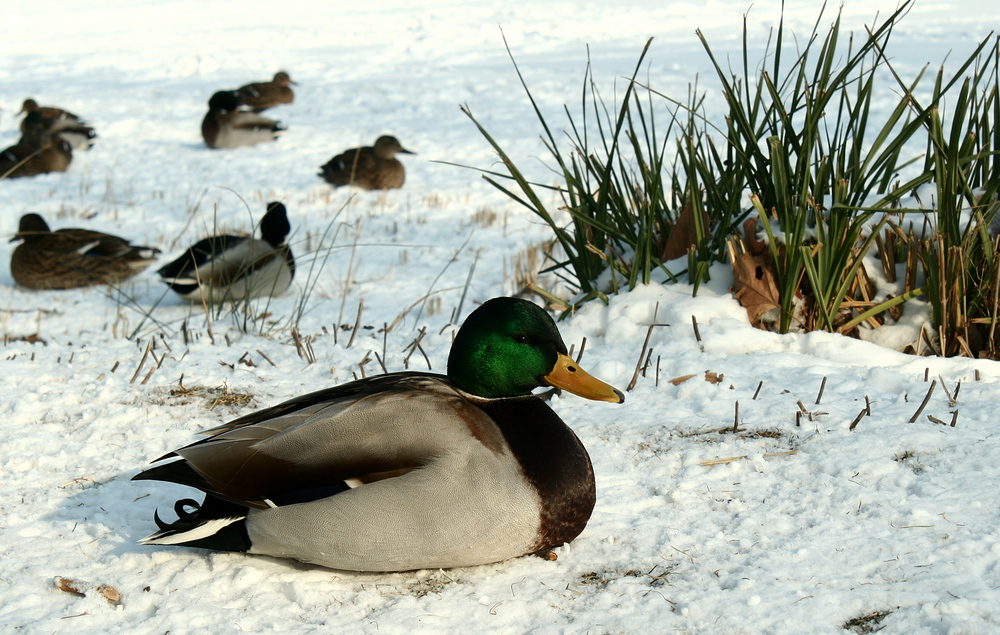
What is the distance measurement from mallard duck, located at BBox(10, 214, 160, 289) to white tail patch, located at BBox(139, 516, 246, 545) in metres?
5.44

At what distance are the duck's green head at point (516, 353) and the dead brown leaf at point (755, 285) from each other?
71.7 inches

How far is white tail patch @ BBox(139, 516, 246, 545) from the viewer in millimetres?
2379

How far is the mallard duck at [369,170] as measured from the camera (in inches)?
419

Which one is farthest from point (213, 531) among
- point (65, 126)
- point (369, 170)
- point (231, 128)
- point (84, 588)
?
point (65, 126)

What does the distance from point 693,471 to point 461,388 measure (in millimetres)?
860

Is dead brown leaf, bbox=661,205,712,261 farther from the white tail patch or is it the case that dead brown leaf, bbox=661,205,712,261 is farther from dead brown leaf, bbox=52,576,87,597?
dead brown leaf, bbox=52,576,87,597

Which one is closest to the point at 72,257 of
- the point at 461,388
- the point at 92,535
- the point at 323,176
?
the point at 323,176

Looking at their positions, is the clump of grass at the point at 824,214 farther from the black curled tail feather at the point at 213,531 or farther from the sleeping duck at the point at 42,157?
the sleeping duck at the point at 42,157

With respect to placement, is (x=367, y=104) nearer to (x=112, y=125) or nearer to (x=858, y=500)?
(x=112, y=125)

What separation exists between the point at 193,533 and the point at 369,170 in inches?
341

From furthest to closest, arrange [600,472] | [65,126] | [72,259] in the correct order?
[65,126] < [72,259] < [600,472]

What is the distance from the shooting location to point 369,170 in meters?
10.7

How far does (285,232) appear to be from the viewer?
7.66 m

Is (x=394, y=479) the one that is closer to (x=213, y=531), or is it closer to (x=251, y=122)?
(x=213, y=531)
